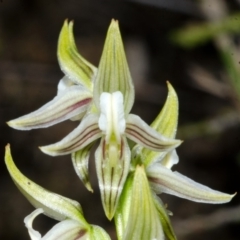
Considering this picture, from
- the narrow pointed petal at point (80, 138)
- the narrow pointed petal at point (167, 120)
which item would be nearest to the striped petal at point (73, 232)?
the narrow pointed petal at point (80, 138)

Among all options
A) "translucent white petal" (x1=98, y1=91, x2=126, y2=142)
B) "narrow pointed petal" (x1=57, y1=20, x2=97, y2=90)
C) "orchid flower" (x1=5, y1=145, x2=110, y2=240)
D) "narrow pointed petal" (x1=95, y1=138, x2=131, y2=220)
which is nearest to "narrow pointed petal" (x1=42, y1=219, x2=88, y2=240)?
"orchid flower" (x1=5, y1=145, x2=110, y2=240)

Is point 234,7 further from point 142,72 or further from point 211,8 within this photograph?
point 142,72

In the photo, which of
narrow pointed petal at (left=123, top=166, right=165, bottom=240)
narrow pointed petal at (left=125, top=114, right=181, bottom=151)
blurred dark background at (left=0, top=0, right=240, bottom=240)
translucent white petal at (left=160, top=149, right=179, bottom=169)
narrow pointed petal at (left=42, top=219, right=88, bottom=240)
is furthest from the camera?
blurred dark background at (left=0, top=0, right=240, bottom=240)

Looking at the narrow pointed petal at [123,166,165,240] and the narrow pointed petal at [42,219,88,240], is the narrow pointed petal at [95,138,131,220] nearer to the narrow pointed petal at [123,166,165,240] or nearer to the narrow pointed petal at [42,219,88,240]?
the narrow pointed petal at [123,166,165,240]

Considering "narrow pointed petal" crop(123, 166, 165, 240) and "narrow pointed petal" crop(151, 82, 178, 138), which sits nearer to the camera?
"narrow pointed petal" crop(123, 166, 165, 240)

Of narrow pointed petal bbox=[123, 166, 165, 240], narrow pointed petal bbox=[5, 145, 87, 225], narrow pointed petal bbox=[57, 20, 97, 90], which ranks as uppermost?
narrow pointed petal bbox=[57, 20, 97, 90]

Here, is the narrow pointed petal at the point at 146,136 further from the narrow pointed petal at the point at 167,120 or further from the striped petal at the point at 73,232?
the striped petal at the point at 73,232

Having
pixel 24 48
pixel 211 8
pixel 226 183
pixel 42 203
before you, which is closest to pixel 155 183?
pixel 42 203

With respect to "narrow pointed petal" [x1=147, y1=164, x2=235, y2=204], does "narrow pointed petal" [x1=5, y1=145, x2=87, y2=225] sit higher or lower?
lower
